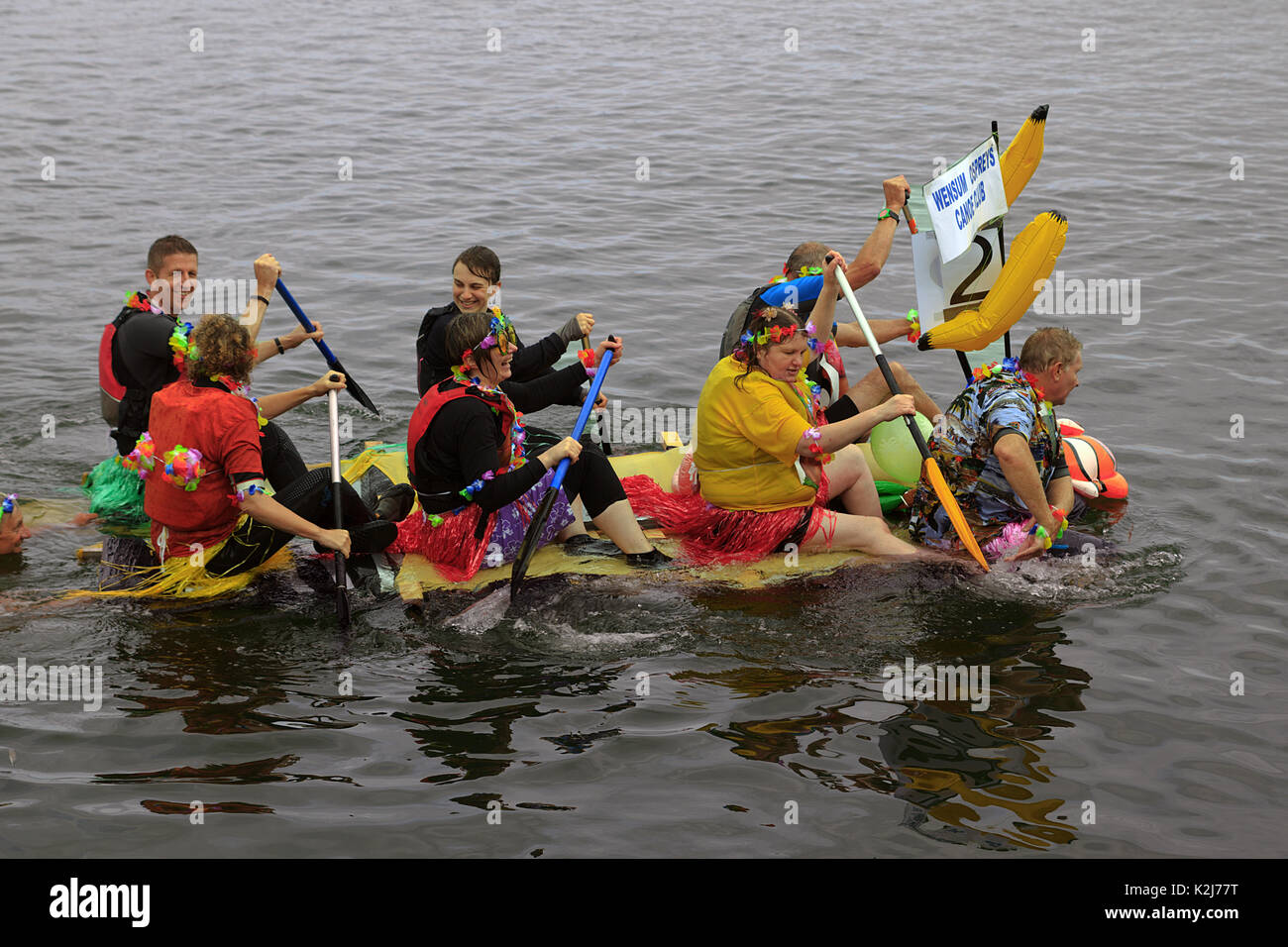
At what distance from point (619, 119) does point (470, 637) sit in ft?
47.8

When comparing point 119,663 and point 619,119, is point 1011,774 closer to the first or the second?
point 119,663

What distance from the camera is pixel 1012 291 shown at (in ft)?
26.5

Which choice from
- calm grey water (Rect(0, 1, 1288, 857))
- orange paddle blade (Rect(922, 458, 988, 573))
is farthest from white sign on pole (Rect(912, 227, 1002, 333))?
calm grey water (Rect(0, 1, 1288, 857))

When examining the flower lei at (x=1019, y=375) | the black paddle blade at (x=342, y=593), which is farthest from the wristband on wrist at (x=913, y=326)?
the black paddle blade at (x=342, y=593)

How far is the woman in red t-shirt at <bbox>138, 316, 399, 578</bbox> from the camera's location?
22.6 feet

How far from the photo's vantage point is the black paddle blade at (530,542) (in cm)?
740

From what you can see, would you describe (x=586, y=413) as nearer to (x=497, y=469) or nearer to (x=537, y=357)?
(x=497, y=469)

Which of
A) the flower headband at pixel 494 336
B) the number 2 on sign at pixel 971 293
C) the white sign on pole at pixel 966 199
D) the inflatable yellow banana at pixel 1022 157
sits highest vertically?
the inflatable yellow banana at pixel 1022 157

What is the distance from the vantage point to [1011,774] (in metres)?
6.16

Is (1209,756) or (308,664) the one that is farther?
(308,664)

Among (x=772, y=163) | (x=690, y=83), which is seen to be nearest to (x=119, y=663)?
(x=772, y=163)

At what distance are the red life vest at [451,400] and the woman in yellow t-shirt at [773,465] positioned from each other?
3.90 feet

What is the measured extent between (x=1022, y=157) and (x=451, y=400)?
411 cm

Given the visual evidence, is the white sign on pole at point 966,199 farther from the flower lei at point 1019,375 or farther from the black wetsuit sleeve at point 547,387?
the black wetsuit sleeve at point 547,387
